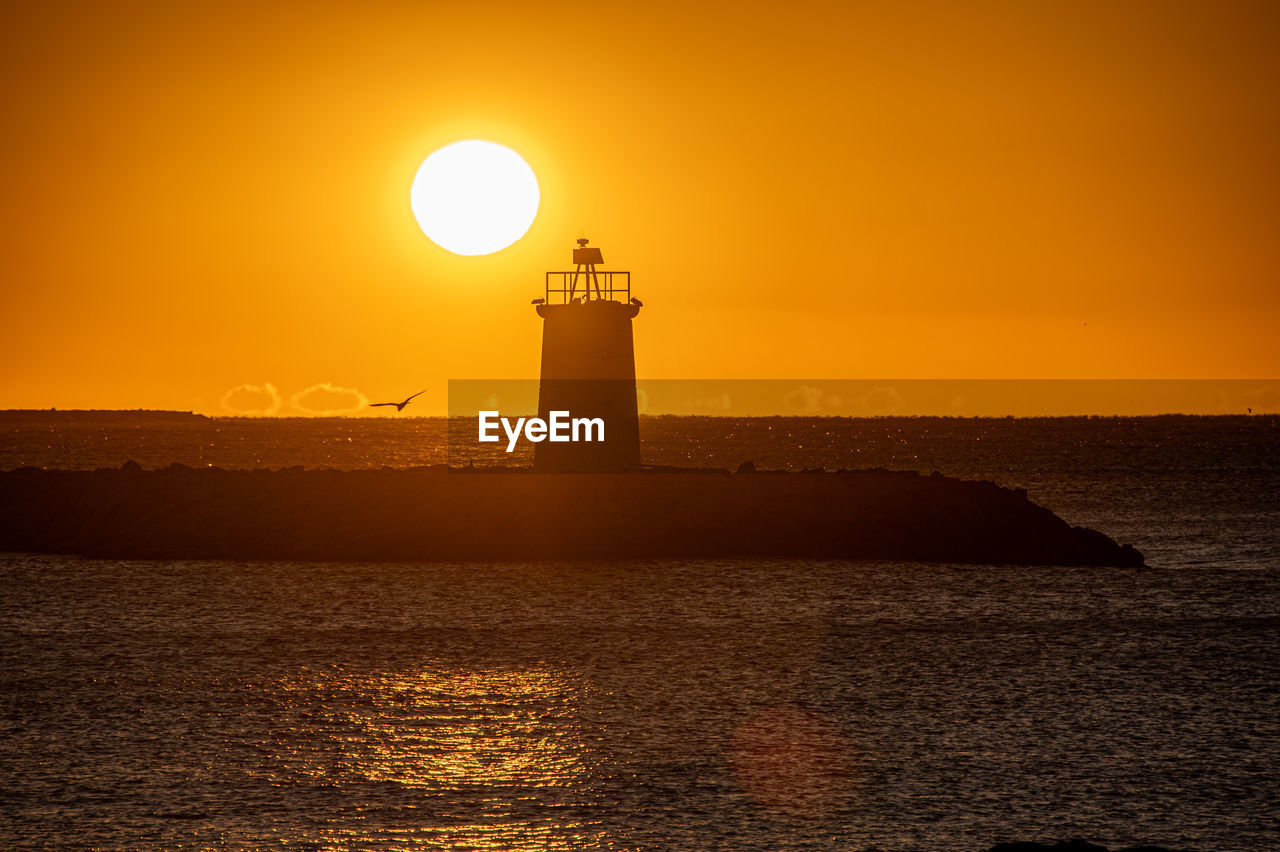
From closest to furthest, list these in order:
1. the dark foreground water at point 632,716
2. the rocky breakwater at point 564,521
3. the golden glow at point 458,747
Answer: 1. the golden glow at point 458,747
2. the dark foreground water at point 632,716
3. the rocky breakwater at point 564,521

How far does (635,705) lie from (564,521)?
19.5m

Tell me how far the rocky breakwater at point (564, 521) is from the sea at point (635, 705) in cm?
194

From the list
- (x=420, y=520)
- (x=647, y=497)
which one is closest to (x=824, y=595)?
(x=647, y=497)

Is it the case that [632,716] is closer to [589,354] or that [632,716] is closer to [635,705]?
[635,705]

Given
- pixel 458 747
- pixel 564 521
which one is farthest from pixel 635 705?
pixel 564 521

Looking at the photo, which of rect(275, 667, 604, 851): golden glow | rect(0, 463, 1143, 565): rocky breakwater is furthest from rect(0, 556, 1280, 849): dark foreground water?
rect(0, 463, 1143, 565): rocky breakwater

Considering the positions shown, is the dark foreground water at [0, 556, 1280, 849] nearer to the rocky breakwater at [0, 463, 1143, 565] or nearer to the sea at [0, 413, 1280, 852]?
the sea at [0, 413, 1280, 852]

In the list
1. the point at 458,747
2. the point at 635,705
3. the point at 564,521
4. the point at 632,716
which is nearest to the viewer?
the point at 458,747

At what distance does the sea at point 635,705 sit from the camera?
41.7ft

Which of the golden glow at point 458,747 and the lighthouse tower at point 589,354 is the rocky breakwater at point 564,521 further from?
the golden glow at point 458,747

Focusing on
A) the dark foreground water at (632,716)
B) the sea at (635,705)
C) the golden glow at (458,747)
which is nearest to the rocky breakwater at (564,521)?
the sea at (635,705)

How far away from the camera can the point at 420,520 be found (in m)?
37.9

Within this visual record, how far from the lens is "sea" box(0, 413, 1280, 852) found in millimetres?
12695

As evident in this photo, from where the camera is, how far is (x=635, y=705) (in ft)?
59.1
